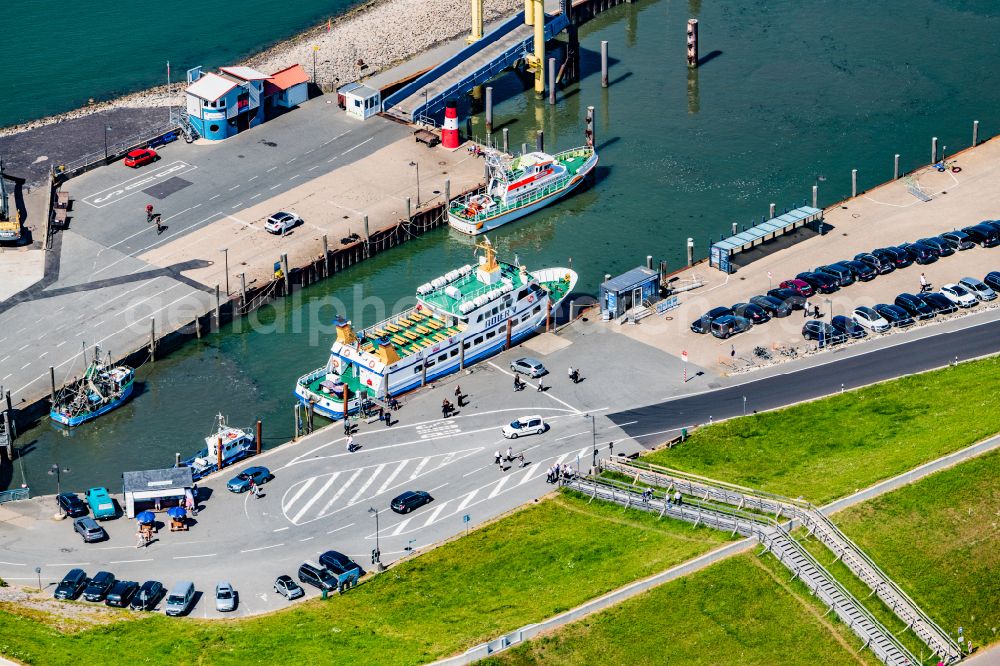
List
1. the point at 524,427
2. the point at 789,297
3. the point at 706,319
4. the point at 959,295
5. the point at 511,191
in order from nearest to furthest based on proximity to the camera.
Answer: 1. the point at 524,427
2. the point at 706,319
3. the point at 959,295
4. the point at 789,297
5. the point at 511,191

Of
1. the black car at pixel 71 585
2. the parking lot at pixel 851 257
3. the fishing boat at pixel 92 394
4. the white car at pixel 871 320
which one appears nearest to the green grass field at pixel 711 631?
the black car at pixel 71 585

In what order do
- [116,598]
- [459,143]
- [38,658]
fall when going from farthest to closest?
[459,143] → [116,598] → [38,658]

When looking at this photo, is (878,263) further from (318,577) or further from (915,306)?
(318,577)

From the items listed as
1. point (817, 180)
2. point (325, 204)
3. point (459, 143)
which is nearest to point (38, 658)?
point (325, 204)

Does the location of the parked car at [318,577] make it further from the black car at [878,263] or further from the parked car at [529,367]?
the black car at [878,263]

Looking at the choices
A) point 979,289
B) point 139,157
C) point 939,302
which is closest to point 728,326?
point 939,302

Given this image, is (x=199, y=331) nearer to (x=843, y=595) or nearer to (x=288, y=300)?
(x=288, y=300)
